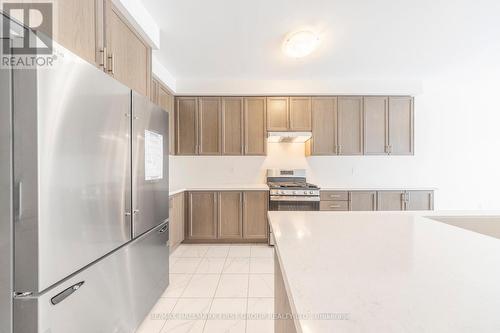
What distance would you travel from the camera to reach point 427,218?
1.25 meters

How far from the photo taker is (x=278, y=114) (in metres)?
3.61

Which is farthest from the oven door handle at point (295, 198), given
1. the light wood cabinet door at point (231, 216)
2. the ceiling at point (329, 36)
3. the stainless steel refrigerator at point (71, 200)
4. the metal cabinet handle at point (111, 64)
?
the metal cabinet handle at point (111, 64)

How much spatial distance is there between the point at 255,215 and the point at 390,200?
2.01 m

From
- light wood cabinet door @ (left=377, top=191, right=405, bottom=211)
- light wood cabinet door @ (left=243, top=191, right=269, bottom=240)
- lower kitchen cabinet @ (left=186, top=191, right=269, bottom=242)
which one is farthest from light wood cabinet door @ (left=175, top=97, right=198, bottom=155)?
light wood cabinet door @ (left=377, top=191, right=405, bottom=211)

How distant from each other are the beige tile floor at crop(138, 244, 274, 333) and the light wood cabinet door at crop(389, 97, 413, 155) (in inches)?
102

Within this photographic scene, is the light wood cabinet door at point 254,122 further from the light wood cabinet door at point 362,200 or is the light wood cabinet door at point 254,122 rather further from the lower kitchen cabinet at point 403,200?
the lower kitchen cabinet at point 403,200

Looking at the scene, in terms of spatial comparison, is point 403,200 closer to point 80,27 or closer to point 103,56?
point 103,56

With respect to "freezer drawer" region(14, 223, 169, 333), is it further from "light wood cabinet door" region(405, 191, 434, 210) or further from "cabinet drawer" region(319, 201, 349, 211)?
"light wood cabinet door" region(405, 191, 434, 210)

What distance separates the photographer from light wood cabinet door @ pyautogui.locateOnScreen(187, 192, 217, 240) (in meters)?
3.41

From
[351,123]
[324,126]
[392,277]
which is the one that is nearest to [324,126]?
[324,126]

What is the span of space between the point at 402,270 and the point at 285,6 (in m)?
2.16

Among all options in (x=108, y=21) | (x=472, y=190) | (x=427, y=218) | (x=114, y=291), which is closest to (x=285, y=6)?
(x=108, y=21)

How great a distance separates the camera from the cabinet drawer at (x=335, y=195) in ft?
11.0

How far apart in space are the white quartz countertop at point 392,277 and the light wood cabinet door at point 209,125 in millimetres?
2775
